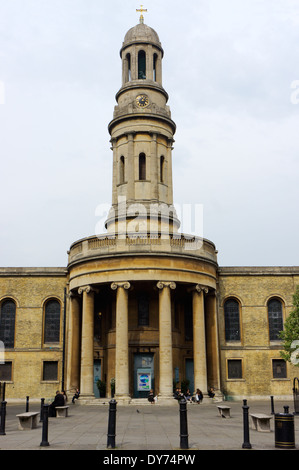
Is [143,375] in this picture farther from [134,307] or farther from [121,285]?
[121,285]

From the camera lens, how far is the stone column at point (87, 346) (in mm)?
31094

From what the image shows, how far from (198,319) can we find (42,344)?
12.5 metres

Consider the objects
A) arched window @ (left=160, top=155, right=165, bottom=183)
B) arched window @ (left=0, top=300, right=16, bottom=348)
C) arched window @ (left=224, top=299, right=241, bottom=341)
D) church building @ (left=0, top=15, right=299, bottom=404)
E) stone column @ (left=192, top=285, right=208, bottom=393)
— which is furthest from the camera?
arched window @ (left=160, top=155, right=165, bottom=183)

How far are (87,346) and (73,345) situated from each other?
344cm

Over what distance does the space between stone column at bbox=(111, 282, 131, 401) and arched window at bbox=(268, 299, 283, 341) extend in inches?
518

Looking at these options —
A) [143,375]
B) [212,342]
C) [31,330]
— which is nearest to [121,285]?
[143,375]

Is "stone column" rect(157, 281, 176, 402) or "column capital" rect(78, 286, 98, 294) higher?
"column capital" rect(78, 286, 98, 294)

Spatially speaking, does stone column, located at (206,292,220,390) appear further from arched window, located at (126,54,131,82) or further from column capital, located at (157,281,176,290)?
arched window, located at (126,54,131,82)

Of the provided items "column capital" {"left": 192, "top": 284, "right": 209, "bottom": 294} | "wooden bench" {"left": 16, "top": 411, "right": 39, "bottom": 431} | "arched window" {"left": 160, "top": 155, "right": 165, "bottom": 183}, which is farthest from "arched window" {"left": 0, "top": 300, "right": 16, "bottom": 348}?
"wooden bench" {"left": 16, "top": 411, "right": 39, "bottom": 431}

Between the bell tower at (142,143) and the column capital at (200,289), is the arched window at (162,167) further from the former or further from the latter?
the column capital at (200,289)

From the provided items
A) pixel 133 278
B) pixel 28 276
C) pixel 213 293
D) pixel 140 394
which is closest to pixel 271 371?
pixel 213 293

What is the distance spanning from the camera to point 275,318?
3847cm

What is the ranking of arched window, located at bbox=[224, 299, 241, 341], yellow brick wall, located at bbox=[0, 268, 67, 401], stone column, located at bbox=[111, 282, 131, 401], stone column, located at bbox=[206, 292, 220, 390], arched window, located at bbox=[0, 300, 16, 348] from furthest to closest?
1. arched window, located at bbox=[224, 299, 241, 341]
2. arched window, located at bbox=[0, 300, 16, 348]
3. yellow brick wall, located at bbox=[0, 268, 67, 401]
4. stone column, located at bbox=[206, 292, 220, 390]
5. stone column, located at bbox=[111, 282, 131, 401]

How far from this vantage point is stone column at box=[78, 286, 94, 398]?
102 ft
